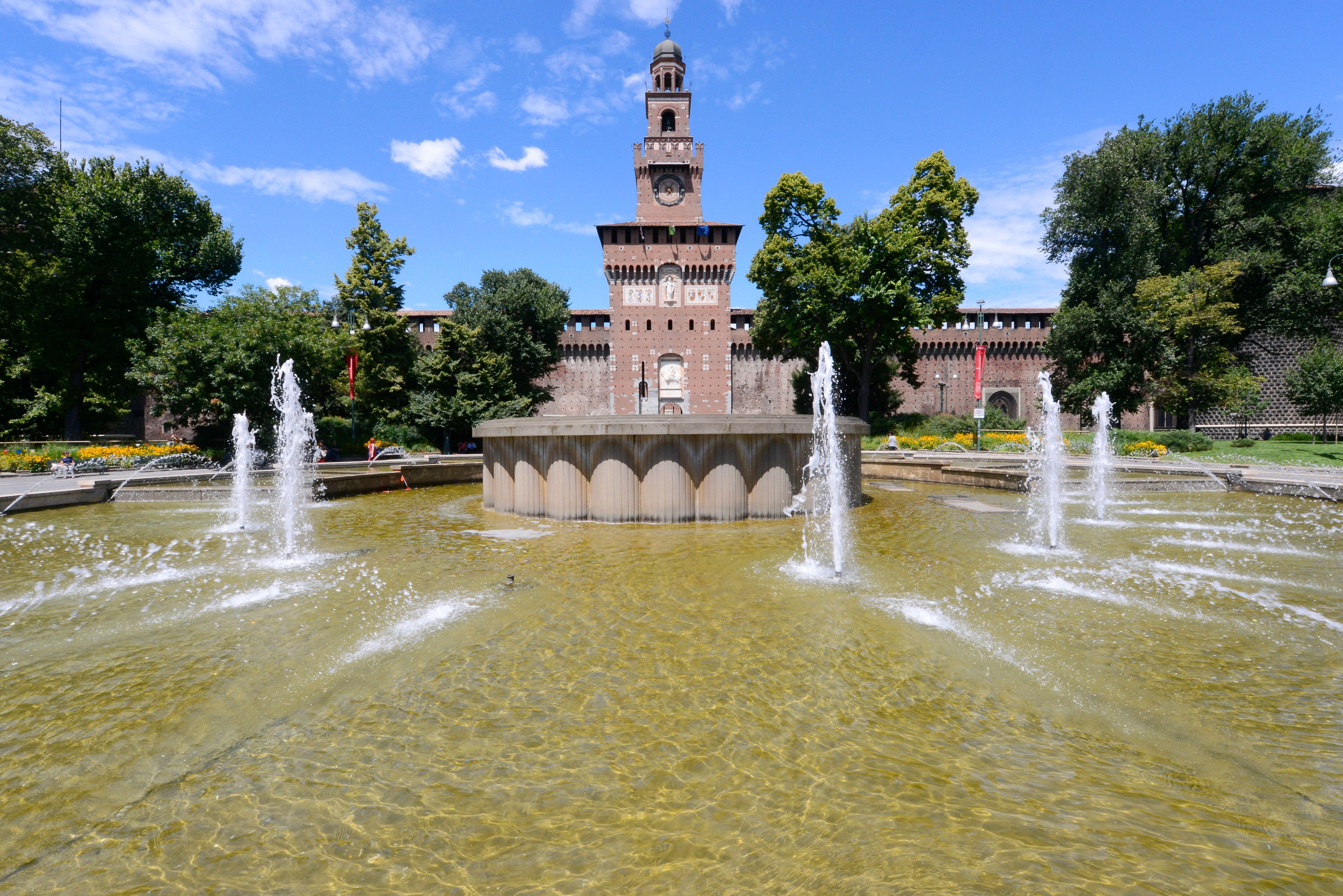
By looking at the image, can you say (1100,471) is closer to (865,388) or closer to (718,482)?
(718,482)

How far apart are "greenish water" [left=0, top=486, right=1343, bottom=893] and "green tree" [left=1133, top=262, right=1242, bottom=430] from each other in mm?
26103

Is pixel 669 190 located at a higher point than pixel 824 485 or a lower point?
higher

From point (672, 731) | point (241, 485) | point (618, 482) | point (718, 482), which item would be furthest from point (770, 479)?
point (241, 485)

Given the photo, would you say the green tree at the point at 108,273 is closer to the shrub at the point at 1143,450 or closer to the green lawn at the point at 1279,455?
the shrub at the point at 1143,450

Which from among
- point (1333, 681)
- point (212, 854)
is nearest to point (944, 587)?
point (1333, 681)

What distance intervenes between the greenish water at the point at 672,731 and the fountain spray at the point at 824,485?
0.94 meters

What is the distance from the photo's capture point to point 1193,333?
2641cm

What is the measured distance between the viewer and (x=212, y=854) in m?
2.19

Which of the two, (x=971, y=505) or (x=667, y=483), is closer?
(x=667, y=483)

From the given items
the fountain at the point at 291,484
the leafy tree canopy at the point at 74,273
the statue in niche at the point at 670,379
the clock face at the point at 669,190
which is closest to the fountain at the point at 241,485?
the fountain at the point at 291,484

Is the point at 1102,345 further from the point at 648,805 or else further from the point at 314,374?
the point at 314,374

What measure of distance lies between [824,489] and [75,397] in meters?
33.3

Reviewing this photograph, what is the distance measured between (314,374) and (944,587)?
2820 cm

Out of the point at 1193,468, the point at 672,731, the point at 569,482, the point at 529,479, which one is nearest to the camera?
the point at 672,731
